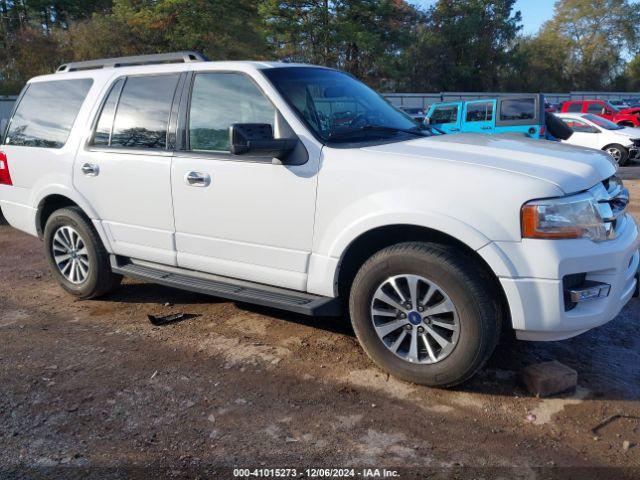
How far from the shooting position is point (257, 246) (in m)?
3.97

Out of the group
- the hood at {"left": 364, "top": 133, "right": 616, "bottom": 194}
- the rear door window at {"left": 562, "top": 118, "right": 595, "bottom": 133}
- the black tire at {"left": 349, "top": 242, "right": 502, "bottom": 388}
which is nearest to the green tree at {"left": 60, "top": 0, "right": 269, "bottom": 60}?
the rear door window at {"left": 562, "top": 118, "right": 595, "bottom": 133}

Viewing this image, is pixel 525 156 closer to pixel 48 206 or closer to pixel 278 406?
pixel 278 406

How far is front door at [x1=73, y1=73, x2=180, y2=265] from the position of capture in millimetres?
4402

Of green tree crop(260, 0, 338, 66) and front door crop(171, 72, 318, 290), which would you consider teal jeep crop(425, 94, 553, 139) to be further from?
green tree crop(260, 0, 338, 66)

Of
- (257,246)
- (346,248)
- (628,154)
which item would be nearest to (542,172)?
(346,248)

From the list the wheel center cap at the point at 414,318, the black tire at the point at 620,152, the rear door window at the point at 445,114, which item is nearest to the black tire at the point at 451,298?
the wheel center cap at the point at 414,318

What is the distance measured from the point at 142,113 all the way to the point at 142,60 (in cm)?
60

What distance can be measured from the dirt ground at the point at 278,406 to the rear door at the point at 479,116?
383 inches

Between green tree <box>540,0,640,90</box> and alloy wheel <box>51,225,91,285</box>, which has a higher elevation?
green tree <box>540,0,640,90</box>

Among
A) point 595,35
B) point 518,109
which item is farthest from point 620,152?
point 595,35

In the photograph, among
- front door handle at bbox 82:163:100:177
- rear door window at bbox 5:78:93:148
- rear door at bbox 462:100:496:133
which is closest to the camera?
front door handle at bbox 82:163:100:177

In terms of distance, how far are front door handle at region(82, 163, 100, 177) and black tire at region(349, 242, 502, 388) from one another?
2.47 metres

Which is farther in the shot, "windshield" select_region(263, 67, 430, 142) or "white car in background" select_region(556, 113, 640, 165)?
"white car in background" select_region(556, 113, 640, 165)

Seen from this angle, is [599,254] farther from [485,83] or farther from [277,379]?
[485,83]
